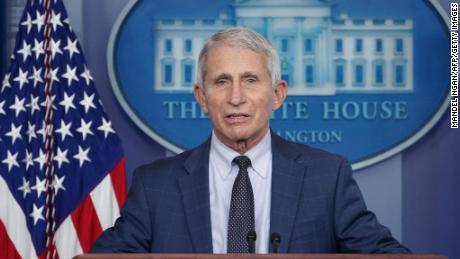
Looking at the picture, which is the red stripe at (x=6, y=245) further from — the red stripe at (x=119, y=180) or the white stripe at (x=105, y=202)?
the red stripe at (x=119, y=180)

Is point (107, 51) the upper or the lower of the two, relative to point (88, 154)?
upper

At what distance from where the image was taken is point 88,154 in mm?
4008

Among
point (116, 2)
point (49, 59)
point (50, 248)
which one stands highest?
point (116, 2)

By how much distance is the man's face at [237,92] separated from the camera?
256cm

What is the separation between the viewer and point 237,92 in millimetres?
2559

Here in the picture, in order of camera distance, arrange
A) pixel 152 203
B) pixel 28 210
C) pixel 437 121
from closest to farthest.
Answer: pixel 152 203
pixel 28 210
pixel 437 121

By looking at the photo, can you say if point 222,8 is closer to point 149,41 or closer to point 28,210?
point 149,41

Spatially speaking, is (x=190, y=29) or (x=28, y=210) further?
(x=190, y=29)

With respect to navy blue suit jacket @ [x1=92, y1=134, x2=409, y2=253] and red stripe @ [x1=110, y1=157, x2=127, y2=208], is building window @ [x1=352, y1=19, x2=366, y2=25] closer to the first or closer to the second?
red stripe @ [x1=110, y1=157, x2=127, y2=208]

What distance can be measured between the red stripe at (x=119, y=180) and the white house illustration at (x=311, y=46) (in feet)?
1.42

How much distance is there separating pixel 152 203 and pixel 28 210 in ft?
4.77

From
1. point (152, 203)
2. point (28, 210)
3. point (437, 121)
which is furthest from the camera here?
point (437, 121)

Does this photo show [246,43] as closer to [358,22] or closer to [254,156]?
[254,156]

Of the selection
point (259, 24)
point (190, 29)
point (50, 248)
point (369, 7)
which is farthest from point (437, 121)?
point (50, 248)
